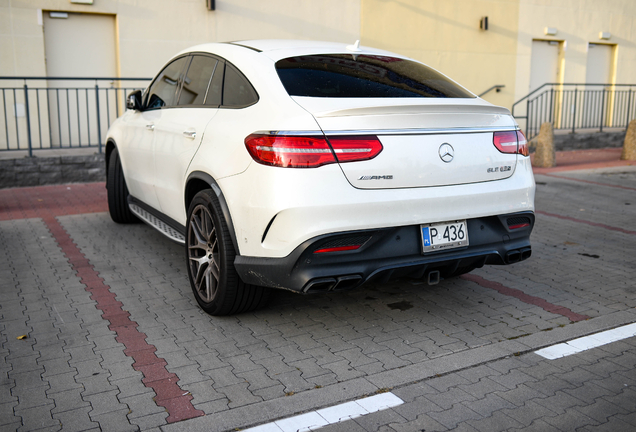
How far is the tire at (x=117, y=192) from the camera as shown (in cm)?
629

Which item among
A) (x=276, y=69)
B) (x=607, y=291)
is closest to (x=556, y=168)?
(x=607, y=291)

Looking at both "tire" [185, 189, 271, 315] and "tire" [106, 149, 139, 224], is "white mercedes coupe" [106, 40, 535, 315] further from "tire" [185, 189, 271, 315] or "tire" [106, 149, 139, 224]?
"tire" [106, 149, 139, 224]

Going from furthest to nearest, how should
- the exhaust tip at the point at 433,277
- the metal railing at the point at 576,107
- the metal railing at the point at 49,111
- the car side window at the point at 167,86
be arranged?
the metal railing at the point at 576,107 < the metal railing at the point at 49,111 < the car side window at the point at 167,86 < the exhaust tip at the point at 433,277

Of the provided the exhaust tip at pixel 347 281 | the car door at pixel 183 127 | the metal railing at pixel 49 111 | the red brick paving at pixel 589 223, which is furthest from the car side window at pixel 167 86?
the metal railing at pixel 49 111

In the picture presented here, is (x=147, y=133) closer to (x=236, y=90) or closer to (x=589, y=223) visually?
(x=236, y=90)

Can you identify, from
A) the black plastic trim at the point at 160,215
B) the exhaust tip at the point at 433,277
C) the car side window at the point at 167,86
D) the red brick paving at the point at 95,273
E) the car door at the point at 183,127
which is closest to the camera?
the red brick paving at the point at 95,273

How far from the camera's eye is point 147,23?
11594mm

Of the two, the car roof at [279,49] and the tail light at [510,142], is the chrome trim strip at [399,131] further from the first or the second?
the car roof at [279,49]

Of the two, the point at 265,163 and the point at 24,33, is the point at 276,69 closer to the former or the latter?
the point at 265,163

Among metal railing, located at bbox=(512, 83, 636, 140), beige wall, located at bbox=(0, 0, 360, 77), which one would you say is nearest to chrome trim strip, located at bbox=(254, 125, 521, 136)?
beige wall, located at bbox=(0, 0, 360, 77)

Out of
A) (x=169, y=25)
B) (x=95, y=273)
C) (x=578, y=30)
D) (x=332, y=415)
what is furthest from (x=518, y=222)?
(x=578, y=30)

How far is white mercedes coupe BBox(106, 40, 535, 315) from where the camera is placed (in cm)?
335

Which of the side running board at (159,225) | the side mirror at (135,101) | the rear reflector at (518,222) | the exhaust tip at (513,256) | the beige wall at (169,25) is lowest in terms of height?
the side running board at (159,225)

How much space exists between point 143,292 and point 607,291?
138 inches
